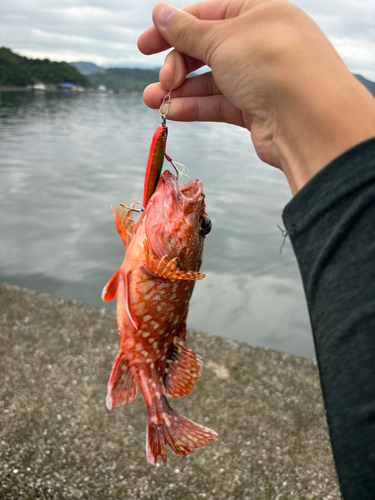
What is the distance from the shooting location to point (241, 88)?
5.52ft

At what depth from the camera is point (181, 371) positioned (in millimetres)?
1960

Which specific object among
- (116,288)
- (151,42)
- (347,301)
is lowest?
(116,288)

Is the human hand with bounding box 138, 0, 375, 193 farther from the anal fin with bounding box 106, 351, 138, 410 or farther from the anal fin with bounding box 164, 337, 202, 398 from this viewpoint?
the anal fin with bounding box 106, 351, 138, 410

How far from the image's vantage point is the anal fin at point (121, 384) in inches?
71.9

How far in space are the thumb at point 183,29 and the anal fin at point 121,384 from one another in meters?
1.42

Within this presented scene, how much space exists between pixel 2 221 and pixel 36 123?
48.7 ft

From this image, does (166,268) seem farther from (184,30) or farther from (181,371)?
(184,30)

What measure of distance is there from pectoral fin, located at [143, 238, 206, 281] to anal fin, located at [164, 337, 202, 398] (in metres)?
0.48

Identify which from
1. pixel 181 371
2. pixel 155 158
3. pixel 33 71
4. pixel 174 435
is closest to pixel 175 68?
pixel 155 158

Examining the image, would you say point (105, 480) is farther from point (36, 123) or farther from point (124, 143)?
point (36, 123)

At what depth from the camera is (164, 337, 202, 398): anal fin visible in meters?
1.93

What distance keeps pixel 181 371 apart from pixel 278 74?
138cm

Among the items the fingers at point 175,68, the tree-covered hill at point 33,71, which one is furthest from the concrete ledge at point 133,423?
the tree-covered hill at point 33,71

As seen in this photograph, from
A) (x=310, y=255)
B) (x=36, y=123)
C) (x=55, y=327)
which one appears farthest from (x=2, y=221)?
(x=36, y=123)
